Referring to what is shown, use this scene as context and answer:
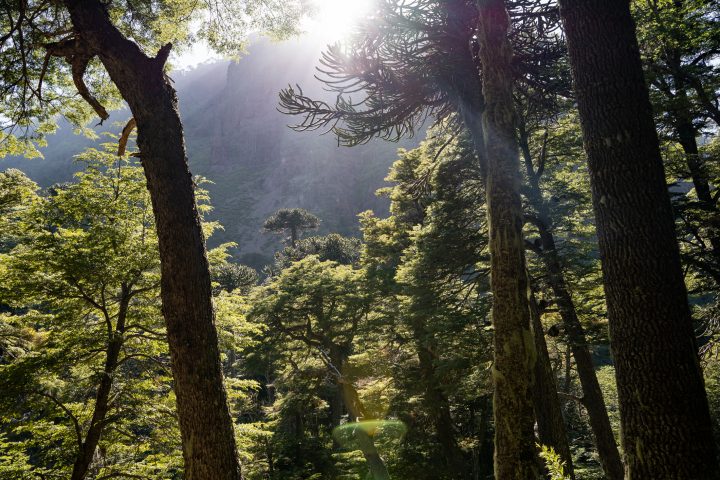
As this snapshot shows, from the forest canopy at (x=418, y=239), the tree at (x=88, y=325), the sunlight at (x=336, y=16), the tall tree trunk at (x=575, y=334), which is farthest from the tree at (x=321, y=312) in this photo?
the sunlight at (x=336, y=16)

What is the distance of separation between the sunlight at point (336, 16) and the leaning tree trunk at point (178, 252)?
3.64 meters

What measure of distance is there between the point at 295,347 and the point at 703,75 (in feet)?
55.3

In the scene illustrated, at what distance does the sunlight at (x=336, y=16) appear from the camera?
6766 mm

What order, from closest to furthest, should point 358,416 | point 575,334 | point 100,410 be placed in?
point 100,410
point 575,334
point 358,416

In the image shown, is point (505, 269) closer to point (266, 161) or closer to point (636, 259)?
point (636, 259)

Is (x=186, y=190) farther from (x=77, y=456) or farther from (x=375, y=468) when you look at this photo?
(x=375, y=468)

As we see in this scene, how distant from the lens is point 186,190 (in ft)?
12.3

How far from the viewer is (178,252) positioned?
3574 mm

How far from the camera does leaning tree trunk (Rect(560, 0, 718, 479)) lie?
9.32 ft

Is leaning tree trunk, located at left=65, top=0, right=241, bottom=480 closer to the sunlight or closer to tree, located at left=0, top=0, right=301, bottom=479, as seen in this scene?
tree, located at left=0, top=0, right=301, bottom=479

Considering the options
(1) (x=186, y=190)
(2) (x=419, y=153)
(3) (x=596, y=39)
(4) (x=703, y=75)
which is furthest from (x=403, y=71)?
(2) (x=419, y=153)

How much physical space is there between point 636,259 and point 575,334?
7.95 metres

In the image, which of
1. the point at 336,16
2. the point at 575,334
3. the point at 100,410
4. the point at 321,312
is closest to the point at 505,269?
the point at 336,16

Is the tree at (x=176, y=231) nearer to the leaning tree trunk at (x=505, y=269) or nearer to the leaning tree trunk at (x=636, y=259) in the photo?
the leaning tree trunk at (x=505, y=269)
